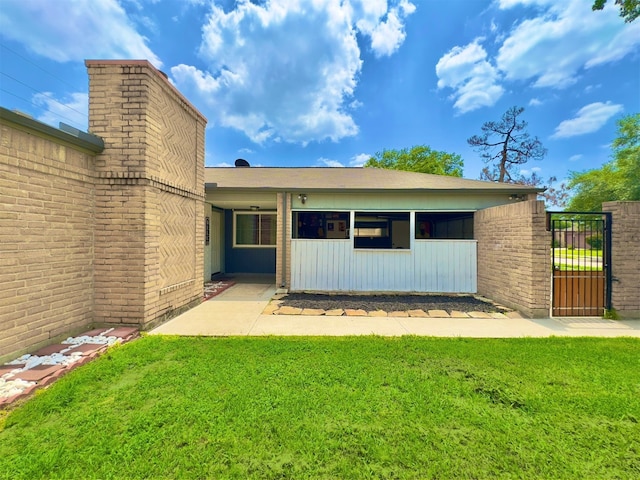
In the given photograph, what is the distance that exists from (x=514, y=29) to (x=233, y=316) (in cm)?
1841

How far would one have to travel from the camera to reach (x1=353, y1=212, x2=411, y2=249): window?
10469 mm

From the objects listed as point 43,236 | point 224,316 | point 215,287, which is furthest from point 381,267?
point 43,236

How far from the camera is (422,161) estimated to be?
30.0 m

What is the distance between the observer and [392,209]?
7.70 metres

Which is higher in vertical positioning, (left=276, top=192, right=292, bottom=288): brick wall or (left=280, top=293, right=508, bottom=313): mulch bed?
(left=276, top=192, right=292, bottom=288): brick wall

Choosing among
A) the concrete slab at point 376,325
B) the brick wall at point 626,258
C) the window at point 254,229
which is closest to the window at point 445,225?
the brick wall at point 626,258

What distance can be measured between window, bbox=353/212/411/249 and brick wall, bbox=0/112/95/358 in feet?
26.8

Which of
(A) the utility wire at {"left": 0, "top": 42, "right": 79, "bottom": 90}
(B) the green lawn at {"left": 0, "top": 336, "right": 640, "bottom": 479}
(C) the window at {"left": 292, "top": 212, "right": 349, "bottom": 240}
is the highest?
(A) the utility wire at {"left": 0, "top": 42, "right": 79, "bottom": 90}

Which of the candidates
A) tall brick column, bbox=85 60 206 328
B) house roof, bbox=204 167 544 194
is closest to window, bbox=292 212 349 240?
house roof, bbox=204 167 544 194

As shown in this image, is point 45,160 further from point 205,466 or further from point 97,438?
point 205,466

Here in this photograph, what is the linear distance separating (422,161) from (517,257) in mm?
26986

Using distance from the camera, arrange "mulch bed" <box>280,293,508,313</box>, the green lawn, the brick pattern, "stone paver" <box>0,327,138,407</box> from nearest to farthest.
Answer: the green lawn
"stone paver" <box>0,327,138,407</box>
the brick pattern
"mulch bed" <box>280,293,508,313</box>

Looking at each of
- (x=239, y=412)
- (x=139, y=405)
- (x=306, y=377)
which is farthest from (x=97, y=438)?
(x=306, y=377)

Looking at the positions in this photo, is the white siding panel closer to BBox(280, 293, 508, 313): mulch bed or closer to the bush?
BBox(280, 293, 508, 313): mulch bed
